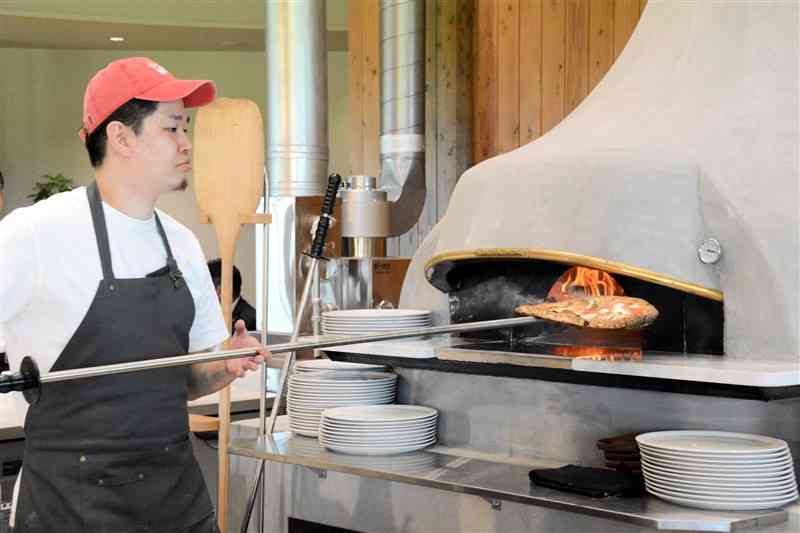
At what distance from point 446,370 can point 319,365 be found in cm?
56

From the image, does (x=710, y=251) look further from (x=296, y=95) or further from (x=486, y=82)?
(x=296, y=95)

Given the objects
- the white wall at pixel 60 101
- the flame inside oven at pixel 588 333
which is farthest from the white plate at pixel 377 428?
the white wall at pixel 60 101

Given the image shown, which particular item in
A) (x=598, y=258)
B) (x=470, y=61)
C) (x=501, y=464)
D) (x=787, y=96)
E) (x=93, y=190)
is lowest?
(x=501, y=464)

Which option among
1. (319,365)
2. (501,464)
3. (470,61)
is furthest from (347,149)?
(501,464)

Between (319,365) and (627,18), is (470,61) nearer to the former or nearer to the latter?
(627,18)

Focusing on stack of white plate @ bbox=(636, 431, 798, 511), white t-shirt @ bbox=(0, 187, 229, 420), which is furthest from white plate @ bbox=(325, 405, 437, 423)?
white t-shirt @ bbox=(0, 187, 229, 420)

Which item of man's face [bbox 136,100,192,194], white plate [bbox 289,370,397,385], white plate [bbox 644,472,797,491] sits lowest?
white plate [bbox 644,472,797,491]

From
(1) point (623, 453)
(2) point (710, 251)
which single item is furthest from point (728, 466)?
(2) point (710, 251)

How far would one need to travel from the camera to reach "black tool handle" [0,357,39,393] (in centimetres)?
164

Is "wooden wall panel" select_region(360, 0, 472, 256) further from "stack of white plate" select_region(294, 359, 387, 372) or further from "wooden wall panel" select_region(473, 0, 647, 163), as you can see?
"stack of white plate" select_region(294, 359, 387, 372)

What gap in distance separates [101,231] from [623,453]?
1244 mm

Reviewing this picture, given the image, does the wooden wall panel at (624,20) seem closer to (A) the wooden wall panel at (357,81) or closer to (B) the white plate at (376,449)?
(A) the wooden wall panel at (357,81)

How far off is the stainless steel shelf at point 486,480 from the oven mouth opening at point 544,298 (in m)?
0.33

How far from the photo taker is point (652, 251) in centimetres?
276
